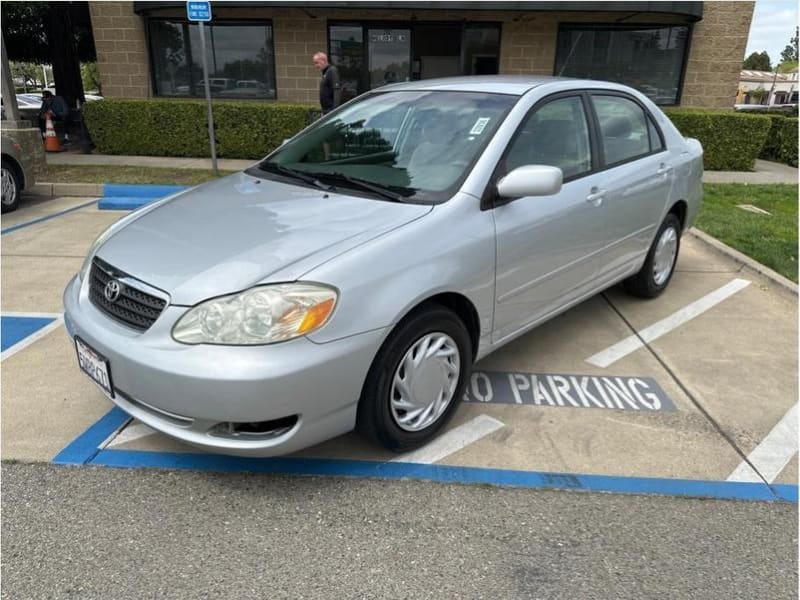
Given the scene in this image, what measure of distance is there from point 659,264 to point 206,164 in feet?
28.1

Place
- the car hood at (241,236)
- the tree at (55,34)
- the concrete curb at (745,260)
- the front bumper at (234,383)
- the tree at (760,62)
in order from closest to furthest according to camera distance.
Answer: the front bumper at (234,383) → the car hood at (241,236) → the concrete curb at (745,260) → the tree at (55,34) → the tree at (760,62)

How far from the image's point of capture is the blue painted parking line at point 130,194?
Result: 8148mm

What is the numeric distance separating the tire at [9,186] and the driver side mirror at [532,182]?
734cm

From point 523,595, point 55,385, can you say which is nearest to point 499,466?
point 523,595

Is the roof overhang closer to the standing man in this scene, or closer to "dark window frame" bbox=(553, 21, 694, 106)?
"dark window frame" bbox=(553, 21, 694, 106)

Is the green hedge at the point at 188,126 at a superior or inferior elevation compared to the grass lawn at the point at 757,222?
superior

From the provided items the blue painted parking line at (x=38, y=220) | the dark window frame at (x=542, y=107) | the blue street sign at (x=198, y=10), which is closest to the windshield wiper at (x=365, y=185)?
the dark window frame at (x=542, y=107)

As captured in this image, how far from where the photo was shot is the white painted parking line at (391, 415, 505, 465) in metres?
2.92

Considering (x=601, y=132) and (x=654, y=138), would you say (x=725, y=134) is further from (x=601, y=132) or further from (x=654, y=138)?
(x=601, y=132)

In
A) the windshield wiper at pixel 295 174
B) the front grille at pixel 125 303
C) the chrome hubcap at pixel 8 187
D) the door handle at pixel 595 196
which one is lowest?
the chrome hubcap at pixel 8 187

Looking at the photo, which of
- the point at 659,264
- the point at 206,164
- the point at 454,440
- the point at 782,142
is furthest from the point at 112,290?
the point at 782,142

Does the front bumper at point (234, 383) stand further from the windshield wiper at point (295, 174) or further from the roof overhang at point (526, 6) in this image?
the roof overhang at point (526, 6)

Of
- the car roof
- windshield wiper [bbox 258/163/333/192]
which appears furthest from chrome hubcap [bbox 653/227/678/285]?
windshield wiper [bbox 258/163/333/192]

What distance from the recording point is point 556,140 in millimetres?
3559
